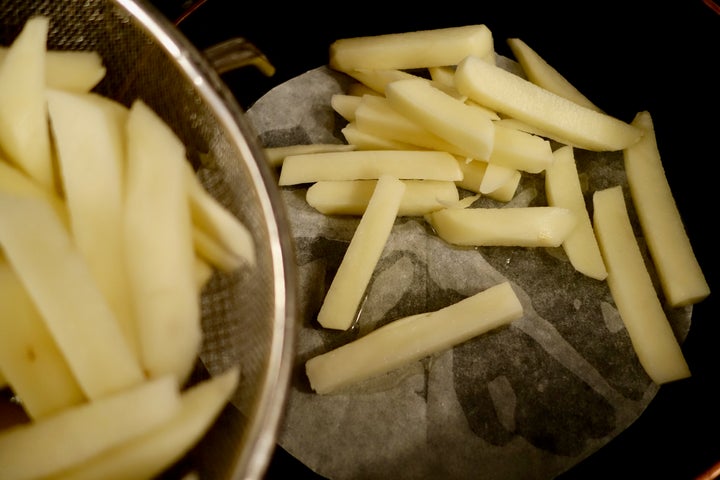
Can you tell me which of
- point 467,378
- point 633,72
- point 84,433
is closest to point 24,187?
point 84,433

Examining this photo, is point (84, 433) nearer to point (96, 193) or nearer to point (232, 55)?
point (96, 193)

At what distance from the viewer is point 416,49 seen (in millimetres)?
1420

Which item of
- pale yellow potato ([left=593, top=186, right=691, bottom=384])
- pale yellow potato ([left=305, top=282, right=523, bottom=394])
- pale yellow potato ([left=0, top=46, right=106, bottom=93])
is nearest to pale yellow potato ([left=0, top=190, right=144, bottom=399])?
pale yellow potato ([left=0, top=46, right=106, bottom=93])

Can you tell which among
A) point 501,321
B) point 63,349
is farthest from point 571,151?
point 63,349

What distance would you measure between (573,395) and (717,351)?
0.34m

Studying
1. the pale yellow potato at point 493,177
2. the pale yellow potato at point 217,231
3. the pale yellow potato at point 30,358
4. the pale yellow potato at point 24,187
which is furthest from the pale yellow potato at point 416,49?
the pale yellow potato at point 30,358

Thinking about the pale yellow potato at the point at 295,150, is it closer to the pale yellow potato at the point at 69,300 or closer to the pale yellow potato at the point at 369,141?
the pale yellow potato at the point at 369,141

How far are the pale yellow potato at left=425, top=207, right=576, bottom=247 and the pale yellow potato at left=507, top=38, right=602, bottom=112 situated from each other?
32 cm

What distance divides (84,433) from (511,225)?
0.90m

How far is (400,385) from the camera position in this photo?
125cm

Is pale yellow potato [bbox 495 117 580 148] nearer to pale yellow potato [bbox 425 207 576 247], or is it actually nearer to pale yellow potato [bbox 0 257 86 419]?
pale yellow potato [bbox 425 207 576 247]

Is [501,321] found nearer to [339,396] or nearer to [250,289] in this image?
[339,396]

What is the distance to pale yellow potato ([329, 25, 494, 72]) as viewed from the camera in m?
1.39

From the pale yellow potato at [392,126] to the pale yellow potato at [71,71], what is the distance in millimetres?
567
